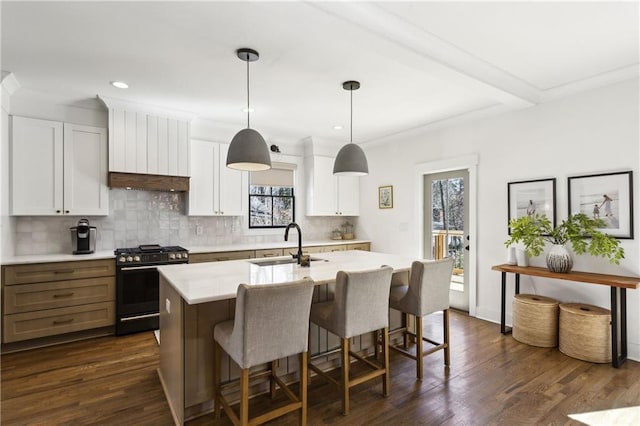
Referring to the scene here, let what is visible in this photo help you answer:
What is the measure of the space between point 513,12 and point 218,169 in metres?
3.76

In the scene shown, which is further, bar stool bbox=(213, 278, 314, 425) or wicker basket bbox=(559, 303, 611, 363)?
wicker basket bbox=(559, 303, 611, 363)

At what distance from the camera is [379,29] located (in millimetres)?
2160

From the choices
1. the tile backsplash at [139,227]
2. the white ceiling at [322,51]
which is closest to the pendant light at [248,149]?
the white ceiling at [322,51]

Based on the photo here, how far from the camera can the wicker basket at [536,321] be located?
A: 126 inches

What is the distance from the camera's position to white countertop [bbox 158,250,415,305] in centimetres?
190

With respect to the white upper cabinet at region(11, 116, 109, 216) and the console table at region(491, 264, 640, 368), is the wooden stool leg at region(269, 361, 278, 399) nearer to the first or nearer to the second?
the console table at region(491, 264, 640, 368)

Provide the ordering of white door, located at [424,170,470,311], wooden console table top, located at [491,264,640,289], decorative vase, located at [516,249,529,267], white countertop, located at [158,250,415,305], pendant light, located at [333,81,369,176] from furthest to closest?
white door, located at [424,170,470,311] → decorative vase, located at [516,249,529,267] → pendant light, located at [333,81,369,176] → wooden console table top, located at [491,264,640,289] → white countertop, located at [158,250,415,305]

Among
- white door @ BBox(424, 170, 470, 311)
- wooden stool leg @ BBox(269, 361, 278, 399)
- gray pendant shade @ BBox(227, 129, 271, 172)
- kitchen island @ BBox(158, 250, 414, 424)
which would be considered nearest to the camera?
kitchen island @ BBox(158, 250, 414, 424)

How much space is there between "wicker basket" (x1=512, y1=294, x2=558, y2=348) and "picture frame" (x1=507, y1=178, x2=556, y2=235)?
84 cm

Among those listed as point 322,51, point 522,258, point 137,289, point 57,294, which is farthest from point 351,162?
point 57,294

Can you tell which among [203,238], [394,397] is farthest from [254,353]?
[203,238]

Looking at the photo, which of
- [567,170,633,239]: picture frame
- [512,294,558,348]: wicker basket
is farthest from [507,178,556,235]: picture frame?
[512,294,558,348]: wicker basket

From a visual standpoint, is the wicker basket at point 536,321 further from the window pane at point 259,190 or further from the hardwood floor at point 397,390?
the window pane at point 259,190

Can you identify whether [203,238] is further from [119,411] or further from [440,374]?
[440,374]
